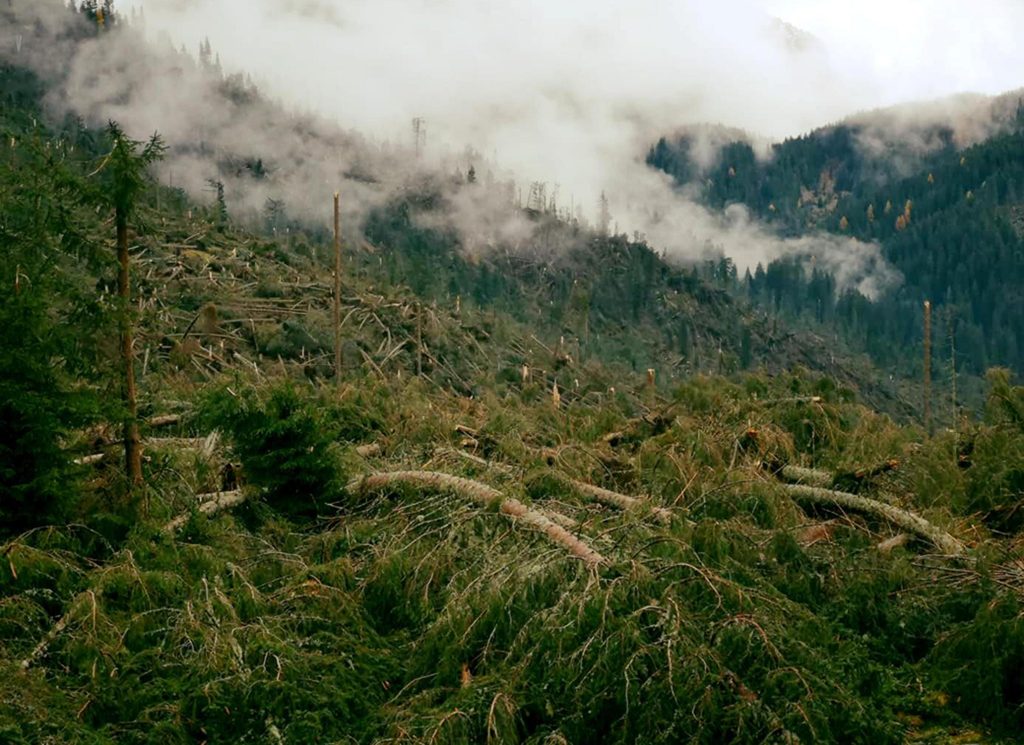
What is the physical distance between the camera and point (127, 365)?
19.6 feet

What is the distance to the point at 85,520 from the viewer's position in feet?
19.5

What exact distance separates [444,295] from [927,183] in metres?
122

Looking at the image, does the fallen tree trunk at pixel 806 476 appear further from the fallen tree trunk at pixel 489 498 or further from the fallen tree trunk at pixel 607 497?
the fallen tree trunk at pixel 489 498

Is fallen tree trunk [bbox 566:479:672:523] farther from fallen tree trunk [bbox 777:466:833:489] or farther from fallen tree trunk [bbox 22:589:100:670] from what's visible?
fallen tree trunk [bbox 22:589:100:670]

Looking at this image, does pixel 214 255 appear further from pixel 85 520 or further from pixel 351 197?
pixel 351 197

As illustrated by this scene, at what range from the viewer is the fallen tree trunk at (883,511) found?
243 inches

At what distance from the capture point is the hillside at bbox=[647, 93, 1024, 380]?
327 feet

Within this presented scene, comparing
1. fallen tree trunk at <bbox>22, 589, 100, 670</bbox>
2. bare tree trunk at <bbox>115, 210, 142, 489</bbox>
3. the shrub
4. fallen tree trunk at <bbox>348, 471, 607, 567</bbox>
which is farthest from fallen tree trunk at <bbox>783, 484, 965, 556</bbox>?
fallen tree trunk at <bbox>22, 589, 100, 670</bbox>

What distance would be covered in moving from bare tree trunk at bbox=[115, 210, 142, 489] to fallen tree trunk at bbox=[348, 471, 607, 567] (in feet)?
5.85

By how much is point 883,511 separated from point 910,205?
468 ft

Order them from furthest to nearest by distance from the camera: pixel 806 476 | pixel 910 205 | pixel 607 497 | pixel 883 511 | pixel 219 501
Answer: pixel 910 205 → pixel 806 476 → pixel 607 497 → pixel 219 501 → pixel 883 511

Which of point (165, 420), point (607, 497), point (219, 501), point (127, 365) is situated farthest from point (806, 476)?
point (165, 420)

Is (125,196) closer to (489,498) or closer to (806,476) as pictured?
(489,498)

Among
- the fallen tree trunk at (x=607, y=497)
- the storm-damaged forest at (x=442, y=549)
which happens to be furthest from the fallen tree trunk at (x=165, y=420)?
the fallen tree trunk at (x=607, y=497)
